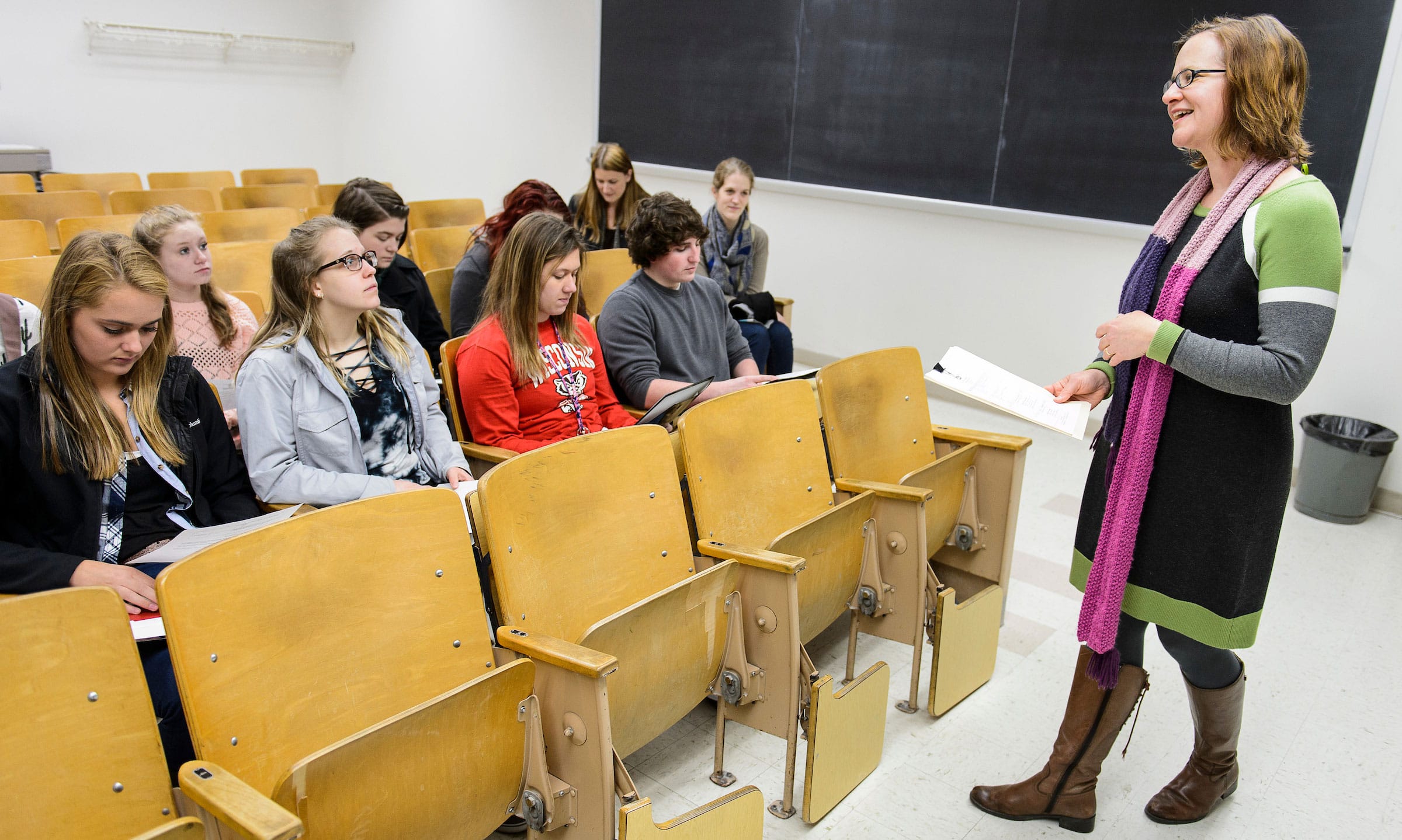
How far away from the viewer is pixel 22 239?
3.59 meters

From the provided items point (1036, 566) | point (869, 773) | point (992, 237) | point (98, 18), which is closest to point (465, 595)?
point (869, 773)

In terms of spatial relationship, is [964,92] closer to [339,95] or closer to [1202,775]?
[1202,775]

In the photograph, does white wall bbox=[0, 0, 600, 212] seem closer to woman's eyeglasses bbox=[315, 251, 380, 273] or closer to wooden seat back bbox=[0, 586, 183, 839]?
woman's eyeglasses bbox=[315, 251, 380, 273]

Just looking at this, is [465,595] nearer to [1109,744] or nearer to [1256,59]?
[1109,744]

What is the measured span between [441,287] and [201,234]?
1017 millimetres

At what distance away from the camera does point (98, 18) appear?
6.82m

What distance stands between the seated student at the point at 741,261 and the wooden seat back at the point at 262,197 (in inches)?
104

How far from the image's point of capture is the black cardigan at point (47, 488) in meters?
1.59

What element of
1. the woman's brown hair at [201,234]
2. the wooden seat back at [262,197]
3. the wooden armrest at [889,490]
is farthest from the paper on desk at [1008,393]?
the wooden seat back at [262,197]

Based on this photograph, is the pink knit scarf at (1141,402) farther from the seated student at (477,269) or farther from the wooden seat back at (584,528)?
the seated student at (477,269)

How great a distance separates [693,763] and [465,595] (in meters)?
0.80

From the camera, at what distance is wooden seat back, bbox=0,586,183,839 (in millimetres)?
1155

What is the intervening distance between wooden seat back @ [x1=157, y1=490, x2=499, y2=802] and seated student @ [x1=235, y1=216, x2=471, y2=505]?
589 millimetres

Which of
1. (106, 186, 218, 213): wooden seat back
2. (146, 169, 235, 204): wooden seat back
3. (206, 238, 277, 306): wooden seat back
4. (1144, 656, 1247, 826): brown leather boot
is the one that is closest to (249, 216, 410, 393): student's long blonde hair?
(206, 238, 277, 306): wooden seat back
